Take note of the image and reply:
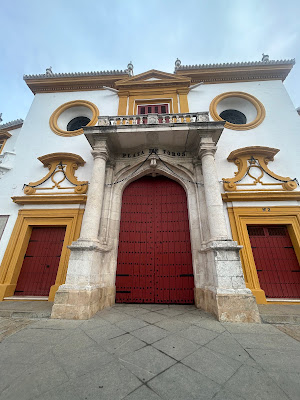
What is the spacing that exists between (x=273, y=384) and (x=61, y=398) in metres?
2.10

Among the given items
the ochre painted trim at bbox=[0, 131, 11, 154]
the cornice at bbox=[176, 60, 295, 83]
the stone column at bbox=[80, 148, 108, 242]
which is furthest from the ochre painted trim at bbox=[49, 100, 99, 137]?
the cornice at bbox=[176, 60, 295, 83]

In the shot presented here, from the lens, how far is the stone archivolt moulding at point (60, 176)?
641 centimetres

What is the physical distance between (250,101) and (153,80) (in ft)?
16.2

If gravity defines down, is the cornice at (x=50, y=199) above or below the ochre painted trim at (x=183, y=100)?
below

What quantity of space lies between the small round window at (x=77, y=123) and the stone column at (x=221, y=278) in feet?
22.5

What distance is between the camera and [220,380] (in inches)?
68.7

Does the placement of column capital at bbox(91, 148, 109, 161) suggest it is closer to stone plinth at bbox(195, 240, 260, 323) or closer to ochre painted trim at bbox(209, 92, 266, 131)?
stone plinth at bbox(195, 240, 260, 323)

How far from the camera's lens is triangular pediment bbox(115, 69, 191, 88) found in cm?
827

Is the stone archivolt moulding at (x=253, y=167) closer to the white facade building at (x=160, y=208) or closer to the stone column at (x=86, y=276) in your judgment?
the white facade building at (x=160, y=208)

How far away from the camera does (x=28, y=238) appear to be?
20.0 feet

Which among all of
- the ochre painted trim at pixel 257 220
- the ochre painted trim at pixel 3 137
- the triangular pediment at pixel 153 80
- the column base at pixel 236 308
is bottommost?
the column base at pixel 236 308

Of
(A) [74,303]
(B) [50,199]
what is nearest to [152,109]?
(B) [50,199]

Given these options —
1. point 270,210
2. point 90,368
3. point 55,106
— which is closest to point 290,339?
point 90,368

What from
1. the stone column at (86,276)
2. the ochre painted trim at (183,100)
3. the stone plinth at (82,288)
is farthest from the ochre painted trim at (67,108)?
the stone plinth at (82,288)
